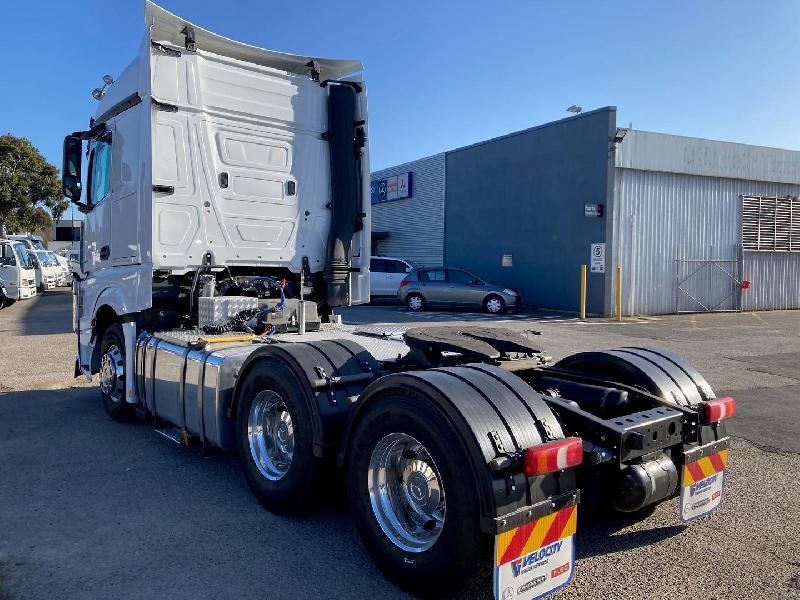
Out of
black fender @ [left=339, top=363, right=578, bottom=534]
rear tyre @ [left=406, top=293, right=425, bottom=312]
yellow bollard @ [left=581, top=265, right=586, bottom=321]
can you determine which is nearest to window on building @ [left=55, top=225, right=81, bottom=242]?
black fender @ [left=339, top=363, right=578, bottom=534]

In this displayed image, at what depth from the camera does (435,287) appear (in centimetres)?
2056

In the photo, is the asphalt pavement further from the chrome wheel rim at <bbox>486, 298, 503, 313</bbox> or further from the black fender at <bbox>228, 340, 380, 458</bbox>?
the chrome wheel rim at <bbox>486, 298, 503, 313</bbox>

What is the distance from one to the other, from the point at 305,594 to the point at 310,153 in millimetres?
4561

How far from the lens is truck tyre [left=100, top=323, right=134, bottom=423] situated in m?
6.54

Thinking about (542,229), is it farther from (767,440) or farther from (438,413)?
(438,413)

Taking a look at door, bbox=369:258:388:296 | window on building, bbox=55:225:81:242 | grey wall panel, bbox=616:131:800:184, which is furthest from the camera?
door, bbox=369:258:388:296

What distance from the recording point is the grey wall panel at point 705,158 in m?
19.6

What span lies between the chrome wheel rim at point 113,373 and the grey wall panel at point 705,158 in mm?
16249

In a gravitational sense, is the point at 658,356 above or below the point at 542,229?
below

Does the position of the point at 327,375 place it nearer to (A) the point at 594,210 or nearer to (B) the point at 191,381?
(B) the point at 191,381

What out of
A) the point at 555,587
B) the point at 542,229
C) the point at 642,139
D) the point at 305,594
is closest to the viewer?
the point at 555,587

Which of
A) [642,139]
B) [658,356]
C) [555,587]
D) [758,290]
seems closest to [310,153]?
[658,356]

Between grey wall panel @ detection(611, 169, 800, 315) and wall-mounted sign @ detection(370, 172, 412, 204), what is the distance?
37.0 feet

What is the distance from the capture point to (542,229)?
2161cm
